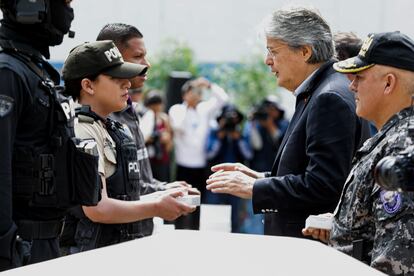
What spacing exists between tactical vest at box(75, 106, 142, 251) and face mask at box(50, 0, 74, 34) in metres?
0.62

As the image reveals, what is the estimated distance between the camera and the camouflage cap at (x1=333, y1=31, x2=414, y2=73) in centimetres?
417

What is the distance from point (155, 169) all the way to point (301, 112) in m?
→ 8.65

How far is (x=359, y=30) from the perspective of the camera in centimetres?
2012

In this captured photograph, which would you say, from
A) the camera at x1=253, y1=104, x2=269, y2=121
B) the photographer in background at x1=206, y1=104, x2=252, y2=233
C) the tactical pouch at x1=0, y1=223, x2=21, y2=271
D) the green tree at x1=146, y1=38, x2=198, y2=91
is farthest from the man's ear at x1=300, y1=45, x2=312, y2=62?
the green tree at x1=146, y1=38, x2=198, y2=91

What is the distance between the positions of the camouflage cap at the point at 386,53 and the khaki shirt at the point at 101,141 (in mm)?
1348

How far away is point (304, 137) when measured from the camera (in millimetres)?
5074

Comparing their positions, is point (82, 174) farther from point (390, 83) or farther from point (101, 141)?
point (390, 83)

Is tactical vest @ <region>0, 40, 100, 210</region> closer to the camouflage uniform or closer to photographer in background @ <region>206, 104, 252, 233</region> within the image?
the camouflage uniform

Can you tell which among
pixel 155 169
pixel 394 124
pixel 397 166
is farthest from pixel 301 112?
pixel 155 169

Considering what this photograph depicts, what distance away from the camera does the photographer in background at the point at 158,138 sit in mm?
13383

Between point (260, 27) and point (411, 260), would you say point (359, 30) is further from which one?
point (411, 260)

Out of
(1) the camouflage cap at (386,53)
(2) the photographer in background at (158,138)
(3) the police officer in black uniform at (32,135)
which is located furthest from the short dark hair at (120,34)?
(2) the photographer in background at (158,138)

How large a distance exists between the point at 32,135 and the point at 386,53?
1.61 meters

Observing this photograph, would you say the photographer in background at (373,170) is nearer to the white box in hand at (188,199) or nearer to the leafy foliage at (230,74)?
the white box in hand at (188,199)
